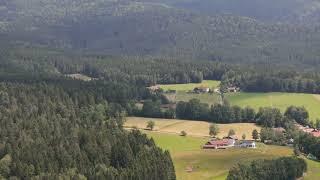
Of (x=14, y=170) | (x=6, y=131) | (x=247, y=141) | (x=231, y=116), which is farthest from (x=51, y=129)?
(x=231, y=116)

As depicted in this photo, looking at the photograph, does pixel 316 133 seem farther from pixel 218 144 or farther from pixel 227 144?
pixel 218 144

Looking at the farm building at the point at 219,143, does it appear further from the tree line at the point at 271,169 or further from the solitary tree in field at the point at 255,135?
the tree line at the point at 271,169

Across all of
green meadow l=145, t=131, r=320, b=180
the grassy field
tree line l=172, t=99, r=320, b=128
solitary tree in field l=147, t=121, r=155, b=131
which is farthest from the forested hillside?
tree line l=172, t=99, r=320, b=128

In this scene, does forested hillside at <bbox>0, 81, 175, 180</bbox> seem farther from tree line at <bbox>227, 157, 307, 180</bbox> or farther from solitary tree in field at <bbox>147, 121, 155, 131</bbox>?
tree line at <bbox>227, 157, 307, 180</bbox>

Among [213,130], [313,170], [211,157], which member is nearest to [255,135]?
[213,130]

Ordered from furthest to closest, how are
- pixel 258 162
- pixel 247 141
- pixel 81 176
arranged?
1. pixel 247 141
2. pixel 258 162
3. pixel 81 176

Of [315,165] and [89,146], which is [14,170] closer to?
[89,146]

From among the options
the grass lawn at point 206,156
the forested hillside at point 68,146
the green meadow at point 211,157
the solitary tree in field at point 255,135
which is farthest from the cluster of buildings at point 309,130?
the forested hillside at point 68,146
